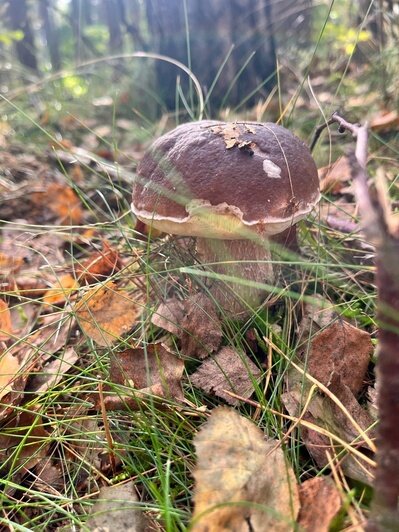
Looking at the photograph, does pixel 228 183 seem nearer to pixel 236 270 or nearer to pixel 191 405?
pixel 236 270

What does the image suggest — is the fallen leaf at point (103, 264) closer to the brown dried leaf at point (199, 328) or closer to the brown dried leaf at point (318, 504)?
the brown dried leaf at point (199, 328)

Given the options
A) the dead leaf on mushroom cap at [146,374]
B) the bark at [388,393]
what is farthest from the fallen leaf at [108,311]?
the bark at [388,393]

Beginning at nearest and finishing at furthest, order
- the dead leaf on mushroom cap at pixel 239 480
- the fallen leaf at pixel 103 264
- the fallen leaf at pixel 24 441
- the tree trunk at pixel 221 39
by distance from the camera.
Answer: the dead leaf on mushroom cap at pixel 239 480 → the fallen leaf at pixel 24 441 → the fallen leaf at pixel 103 264 → the tree trunk at pixel 221 39

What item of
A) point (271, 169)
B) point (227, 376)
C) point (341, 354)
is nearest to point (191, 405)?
point (227, 376)

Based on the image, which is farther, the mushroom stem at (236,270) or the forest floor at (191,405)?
the mushroom stem at (236,270)

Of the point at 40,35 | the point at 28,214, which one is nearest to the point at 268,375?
the point at 28,214

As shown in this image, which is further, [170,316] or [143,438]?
[170,316]
